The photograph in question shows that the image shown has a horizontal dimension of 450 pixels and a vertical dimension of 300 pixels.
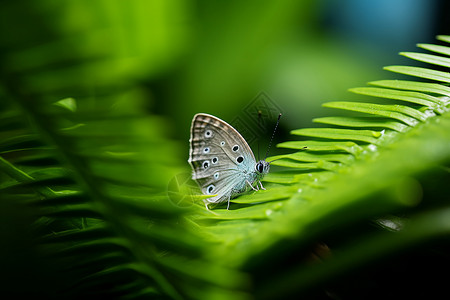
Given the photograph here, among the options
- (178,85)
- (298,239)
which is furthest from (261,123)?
(298,239)

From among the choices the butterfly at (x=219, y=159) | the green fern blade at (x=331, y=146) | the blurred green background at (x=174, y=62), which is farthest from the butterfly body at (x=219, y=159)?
the green fern blade at (x=331, y=146)

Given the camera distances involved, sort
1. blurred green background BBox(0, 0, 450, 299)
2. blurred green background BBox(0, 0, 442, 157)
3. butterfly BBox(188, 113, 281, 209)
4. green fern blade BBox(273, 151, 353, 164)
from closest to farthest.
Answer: blurred green background BBox(0, 0, 450, 299) < green fern blade BBox(273, 151, 353, 164) < butterfly BBox(188, 113, 281, 209) < blurred green background BBox(0, 0, 442, 157)

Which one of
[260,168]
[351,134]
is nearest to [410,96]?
[351,134]

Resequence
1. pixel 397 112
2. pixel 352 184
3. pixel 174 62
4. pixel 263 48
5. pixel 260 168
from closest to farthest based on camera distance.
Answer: pixel 352 184 → pixel 397 112 → pixel 260 168 → pixel 174 62 → pixel 263 48

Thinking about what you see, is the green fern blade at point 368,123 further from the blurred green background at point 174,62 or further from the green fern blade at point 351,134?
the blurred green background at point 174,62

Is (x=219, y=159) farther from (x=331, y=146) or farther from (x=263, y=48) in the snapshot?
(x=263, y=48)

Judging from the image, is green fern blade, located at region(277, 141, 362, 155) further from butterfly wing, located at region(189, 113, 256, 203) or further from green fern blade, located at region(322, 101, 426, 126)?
butterfly wing, located at region(189, 113, 256, 203)

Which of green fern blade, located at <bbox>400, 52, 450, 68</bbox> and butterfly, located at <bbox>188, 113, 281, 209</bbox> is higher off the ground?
green fern blade, located at <bbox>400, 52, 450, 68</bbox>

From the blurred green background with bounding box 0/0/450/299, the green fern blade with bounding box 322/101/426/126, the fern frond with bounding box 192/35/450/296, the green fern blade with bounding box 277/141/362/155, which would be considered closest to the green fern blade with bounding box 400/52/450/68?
the fern frond with bounding box 192/35/450/296

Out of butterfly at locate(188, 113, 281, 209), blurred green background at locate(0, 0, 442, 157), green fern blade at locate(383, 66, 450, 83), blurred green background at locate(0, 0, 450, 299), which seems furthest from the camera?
blurred green background at locate(0, 0, 442, 157)
